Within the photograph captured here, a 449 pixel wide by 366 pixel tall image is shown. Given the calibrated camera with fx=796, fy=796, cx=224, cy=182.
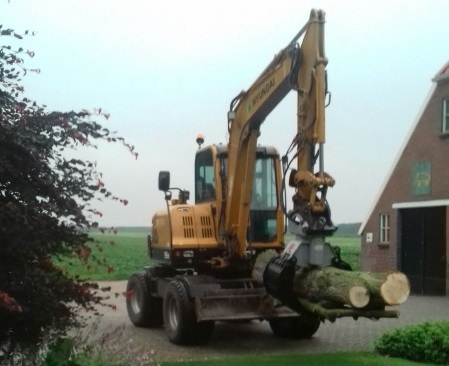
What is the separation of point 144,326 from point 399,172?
11.8 metres

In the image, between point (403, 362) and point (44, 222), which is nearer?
point (44, 222)

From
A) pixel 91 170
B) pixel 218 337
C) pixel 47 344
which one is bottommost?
pixel 218 337

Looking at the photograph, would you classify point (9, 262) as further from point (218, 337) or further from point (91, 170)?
point (218, 337)

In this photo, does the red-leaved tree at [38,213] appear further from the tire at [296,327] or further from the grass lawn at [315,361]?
the tire at [296,327]

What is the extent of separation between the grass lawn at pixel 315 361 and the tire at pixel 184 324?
4.74 feet

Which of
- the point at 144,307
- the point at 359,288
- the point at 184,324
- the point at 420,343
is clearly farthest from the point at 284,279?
the point at 144,307

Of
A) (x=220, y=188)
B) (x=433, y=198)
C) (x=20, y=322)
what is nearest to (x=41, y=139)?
(x=20, y=322)

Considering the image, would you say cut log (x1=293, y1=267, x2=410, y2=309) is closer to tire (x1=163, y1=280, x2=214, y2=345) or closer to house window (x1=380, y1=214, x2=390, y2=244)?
tire (x1=163, y1=280, x2=214, y2=345)

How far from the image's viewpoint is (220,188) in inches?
501

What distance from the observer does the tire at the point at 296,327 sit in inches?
489

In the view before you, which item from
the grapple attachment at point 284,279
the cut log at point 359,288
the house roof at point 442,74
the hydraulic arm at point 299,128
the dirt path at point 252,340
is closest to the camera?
the cut log at point 359,288

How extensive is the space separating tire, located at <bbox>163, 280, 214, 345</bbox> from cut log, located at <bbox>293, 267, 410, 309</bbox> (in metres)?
3.02

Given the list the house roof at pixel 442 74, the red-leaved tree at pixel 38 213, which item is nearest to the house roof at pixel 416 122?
the house roof at pixel 442 74

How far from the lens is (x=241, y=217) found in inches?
476
